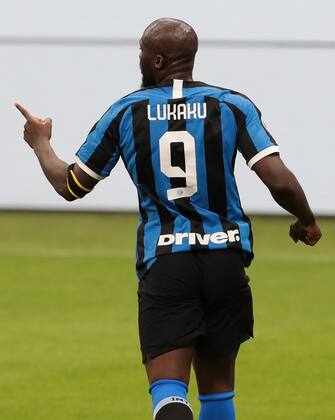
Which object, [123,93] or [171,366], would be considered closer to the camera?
[171,366]

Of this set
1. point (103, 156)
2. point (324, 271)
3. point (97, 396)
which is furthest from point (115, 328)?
point (103, 156)

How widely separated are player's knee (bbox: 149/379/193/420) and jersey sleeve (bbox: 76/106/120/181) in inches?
31.4

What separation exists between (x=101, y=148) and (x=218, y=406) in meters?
1.04

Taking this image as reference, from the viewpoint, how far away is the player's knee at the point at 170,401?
4820 millimetres

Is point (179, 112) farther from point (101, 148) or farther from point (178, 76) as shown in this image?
point (101, 148)

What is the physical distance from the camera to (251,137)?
4.91 metres

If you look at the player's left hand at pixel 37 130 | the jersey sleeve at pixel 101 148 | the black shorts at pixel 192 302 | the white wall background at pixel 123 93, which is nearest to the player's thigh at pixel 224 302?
the black shorts at pixel 192 302

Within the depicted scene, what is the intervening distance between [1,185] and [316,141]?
3.15 meters

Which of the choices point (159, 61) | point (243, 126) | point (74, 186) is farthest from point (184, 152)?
point (74, 186)

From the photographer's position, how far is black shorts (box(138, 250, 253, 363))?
4934mm

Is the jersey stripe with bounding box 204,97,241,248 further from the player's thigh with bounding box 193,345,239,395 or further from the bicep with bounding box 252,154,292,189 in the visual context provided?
the player's thigh with bounding box 193,345,239,395

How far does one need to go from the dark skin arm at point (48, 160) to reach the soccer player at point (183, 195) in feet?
0.04

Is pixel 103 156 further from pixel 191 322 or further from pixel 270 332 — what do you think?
pixel 270 332

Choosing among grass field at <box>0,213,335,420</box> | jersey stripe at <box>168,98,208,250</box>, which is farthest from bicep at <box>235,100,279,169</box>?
grass field at <box>0,213,335,420</box>
